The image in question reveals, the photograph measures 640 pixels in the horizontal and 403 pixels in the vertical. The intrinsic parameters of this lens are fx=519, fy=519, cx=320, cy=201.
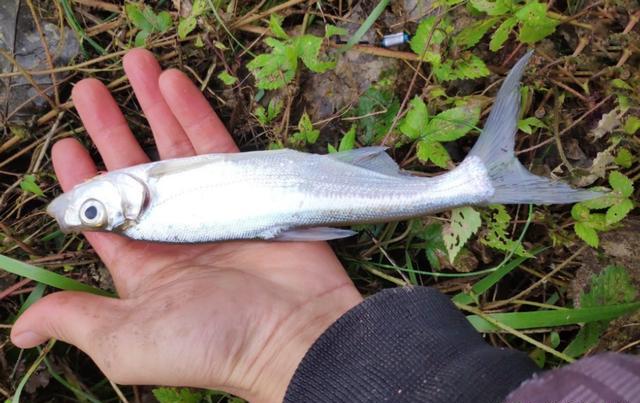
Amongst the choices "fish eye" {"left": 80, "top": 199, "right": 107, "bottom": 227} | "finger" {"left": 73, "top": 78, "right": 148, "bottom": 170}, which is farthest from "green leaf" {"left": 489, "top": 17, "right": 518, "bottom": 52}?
"fish eye" {"left": 80, "top": 199, "right": 107, "bottom": 227}

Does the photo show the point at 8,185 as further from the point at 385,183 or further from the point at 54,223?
the point at 385,183

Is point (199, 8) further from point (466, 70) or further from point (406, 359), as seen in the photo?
point (406, 359)

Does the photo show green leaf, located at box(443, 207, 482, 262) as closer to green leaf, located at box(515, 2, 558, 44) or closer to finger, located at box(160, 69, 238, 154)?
green leaf, located at box(515, 2, 558, 44)

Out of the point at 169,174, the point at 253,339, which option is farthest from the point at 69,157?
the point at 253,339

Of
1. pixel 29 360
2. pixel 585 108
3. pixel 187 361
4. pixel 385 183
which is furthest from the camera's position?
pixel 29 360

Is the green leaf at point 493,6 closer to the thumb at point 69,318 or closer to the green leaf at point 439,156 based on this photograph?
the green leaf at point 439,156

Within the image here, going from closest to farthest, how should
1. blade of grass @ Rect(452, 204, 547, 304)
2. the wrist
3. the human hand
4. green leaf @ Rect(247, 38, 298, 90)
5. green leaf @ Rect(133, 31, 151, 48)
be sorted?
1. the human hand
2. the wrist
3. green leaf @ Rect(247, 38, 298, 90)
4. blade of grass @ Rect(452, 204, 547, 304)
5. green leaf @ Rect(133, 31, 151, 48)
